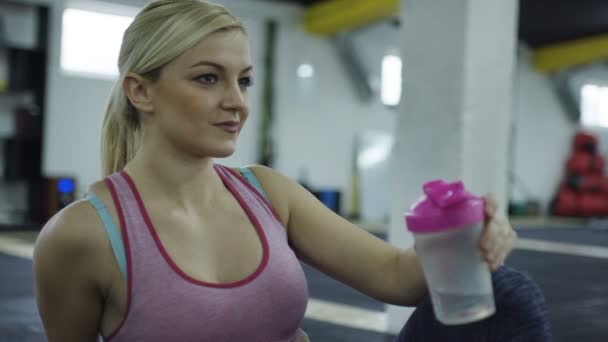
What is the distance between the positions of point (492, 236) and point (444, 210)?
91 millimetres

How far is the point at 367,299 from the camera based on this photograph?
13.3 ft

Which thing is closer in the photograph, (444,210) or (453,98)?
(444,210)

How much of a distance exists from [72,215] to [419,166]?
2.14 m

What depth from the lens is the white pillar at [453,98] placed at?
9.36 feet

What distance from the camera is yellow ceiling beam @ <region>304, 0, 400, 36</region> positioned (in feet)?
29.0

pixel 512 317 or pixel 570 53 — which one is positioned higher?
pixel 570 53

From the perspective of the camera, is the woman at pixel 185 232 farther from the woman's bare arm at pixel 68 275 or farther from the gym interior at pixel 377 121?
the gym interior at pixel 377 121

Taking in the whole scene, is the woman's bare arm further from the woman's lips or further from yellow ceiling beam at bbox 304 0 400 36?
yellow ceiling beam at bbox 304 0 400 36

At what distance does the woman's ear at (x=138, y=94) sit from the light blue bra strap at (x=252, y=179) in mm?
221

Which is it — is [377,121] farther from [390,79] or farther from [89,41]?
[89,41]

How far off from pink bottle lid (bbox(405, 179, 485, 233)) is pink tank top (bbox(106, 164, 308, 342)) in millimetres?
364

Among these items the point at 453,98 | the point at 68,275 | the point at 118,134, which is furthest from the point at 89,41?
the point at 68,275

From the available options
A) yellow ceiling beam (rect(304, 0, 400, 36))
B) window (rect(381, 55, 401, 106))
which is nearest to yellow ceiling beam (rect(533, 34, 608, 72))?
window (rect(381, 55, 401, 106))

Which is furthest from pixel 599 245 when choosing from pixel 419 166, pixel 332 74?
pixel 419 166
